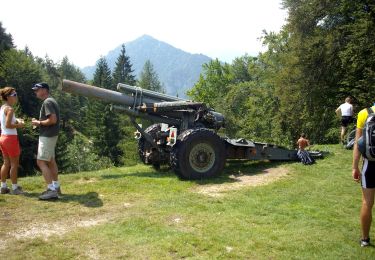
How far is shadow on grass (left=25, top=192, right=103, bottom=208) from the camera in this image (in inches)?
310

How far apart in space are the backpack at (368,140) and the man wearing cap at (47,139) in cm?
535

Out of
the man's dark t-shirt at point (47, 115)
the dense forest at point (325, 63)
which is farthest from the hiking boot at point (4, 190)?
the dense forest at point (325, 63)

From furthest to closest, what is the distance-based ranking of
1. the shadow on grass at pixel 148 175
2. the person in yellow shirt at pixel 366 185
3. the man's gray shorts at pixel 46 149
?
the shadow on grass at pixel 148 175 < the man's gray shorts at pixel 46 149 < the person in yellow shirt at pixel 366 185

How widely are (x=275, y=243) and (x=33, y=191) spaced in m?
5.33

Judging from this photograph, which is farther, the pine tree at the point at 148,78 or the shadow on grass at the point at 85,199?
the pine tree at the point at 148,78

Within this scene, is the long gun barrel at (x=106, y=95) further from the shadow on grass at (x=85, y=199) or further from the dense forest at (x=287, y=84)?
the dense forest at (x=287, y=84)

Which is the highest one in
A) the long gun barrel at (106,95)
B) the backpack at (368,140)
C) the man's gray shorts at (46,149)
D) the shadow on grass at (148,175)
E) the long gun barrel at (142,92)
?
the long gun barrel at (142,92)

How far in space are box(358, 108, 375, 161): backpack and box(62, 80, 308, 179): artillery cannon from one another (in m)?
4.98

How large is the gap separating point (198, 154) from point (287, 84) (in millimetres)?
14806

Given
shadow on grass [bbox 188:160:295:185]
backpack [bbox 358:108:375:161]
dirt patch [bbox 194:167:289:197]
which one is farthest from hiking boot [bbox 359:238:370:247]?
shadow on grass [bbox 188:160:295:185]

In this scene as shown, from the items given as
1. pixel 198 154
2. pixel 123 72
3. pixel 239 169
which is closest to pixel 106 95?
pixel 198 154

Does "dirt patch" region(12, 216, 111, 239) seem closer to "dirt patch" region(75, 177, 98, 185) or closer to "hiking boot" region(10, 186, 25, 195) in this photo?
"hiking boot" region(10, 186, 25, 195)

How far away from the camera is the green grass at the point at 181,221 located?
556 cm

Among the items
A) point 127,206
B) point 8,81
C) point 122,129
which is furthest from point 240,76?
point 127,206
